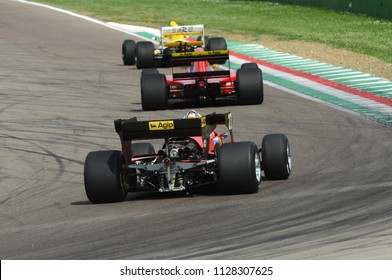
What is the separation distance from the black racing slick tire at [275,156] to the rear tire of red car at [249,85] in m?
8.19

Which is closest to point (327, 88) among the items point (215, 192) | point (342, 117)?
point (342, 117)

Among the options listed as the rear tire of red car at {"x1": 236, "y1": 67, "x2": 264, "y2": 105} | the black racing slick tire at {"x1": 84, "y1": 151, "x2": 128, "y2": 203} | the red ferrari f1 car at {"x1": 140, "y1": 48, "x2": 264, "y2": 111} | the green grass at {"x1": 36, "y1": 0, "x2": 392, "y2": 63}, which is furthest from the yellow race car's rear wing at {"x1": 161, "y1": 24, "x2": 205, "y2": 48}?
the black racing slick tire at {"x1": 84, "y1": 151, "x2": 128, "y2": 203}

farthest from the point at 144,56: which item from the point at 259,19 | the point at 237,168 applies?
the point at 237,168

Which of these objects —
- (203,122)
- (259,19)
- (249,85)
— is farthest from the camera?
(259,19)

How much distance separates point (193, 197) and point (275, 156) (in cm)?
115

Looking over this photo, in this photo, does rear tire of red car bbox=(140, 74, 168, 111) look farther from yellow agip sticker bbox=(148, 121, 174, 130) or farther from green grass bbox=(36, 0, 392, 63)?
green grass bbox=(36, 0, 392, 63)

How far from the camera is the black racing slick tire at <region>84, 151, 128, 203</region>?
12.9 meters

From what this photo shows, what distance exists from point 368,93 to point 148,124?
10931 millimetres

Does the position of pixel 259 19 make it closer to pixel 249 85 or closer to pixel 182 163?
pixel 249 85

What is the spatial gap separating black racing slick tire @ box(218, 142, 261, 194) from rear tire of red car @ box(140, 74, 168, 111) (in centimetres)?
918

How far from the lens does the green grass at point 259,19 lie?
34131 millimetres

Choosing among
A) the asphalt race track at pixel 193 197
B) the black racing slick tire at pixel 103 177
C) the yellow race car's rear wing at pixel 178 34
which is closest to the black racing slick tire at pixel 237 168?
→ the asphalt race track at pixel 193 197

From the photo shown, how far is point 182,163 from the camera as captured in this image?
13.0 metres

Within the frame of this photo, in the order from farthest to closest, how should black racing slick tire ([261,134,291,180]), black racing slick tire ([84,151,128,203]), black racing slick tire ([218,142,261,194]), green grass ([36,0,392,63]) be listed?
1. green grass ([36,0,392,63])
2. black racing slick tire ([261,134,291,180])
3. black racing slick tire ([84,151,128,203])
4. black racing slick tire ([218,142,261,194])
